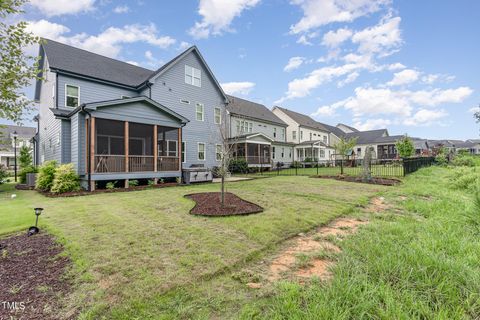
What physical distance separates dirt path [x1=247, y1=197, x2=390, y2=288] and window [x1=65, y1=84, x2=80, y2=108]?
15.3 meters

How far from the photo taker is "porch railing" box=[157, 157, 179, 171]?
1319 cm

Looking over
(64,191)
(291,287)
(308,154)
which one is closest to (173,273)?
(291,287)

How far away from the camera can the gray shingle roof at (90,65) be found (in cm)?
1355

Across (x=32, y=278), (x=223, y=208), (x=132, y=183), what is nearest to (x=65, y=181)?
(x=132, y=183)

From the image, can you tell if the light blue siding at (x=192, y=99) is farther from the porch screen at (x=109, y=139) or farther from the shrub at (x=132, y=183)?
the shrub at (x=132, y=183)

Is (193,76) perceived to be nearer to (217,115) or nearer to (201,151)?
(217,115)

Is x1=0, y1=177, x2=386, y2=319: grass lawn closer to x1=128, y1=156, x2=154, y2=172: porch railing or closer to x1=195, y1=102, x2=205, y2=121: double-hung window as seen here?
x1=128, y1=156, x2=154, y2=172: porch railing

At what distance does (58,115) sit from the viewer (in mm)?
12109

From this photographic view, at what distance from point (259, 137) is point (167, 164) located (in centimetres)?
1278

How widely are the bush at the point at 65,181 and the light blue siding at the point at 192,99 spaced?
785 centimetres

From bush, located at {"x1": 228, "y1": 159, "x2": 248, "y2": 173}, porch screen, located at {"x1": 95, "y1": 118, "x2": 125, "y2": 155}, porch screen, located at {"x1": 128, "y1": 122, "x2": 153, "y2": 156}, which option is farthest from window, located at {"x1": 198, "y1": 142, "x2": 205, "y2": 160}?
porch screen, located at {"x1": 95, "y1": 118, "x2": 125, "y2": 155}

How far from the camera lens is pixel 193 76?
1877cm

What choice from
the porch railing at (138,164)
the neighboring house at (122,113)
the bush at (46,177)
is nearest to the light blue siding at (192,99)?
the neighboring house at (122,113)

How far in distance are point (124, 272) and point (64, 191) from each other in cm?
968
